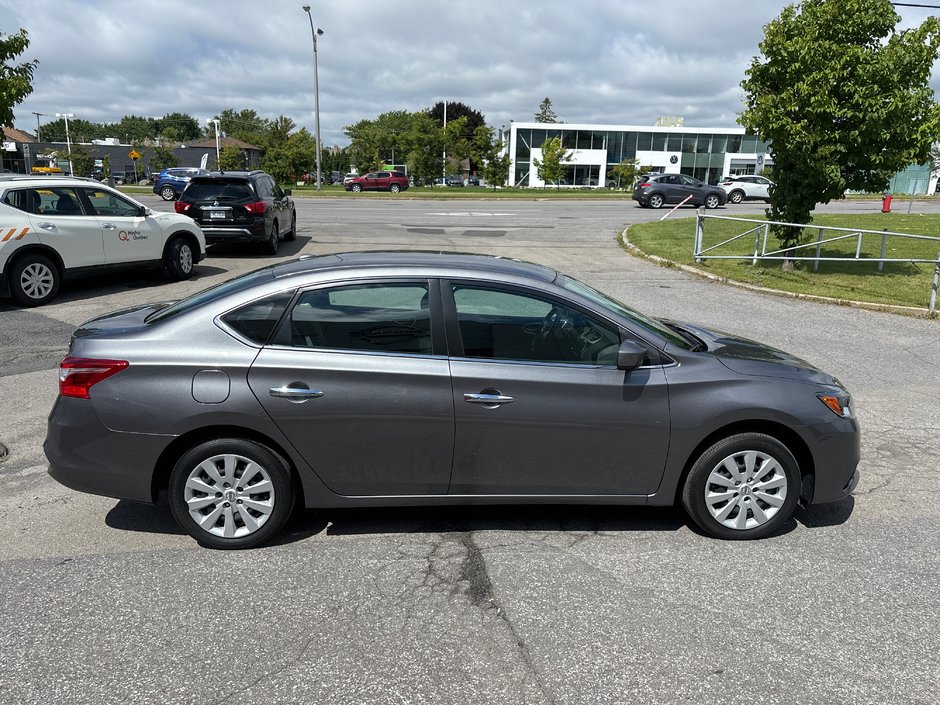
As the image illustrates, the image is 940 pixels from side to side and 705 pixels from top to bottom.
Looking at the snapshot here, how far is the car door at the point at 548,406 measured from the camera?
3.85 metres

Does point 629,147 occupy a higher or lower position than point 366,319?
higher

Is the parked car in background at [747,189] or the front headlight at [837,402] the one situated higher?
the parked car in background at [747,189]

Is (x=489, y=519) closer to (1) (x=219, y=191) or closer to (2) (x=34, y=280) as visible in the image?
(2) (x=34, y=280)

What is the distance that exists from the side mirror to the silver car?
2 centimetres

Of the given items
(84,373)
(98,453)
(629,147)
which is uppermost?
(629,147)

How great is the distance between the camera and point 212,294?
4188 mm

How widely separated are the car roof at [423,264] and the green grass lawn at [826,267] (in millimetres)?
9358

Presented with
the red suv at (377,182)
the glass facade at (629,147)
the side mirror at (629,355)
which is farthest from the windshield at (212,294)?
the glass facade at (629,147)

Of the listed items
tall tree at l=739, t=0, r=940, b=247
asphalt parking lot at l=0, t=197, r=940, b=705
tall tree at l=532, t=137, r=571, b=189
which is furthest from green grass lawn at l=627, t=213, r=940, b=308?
tall tree at l=532, t=137, r=571, b=189

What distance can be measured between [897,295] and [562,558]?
1070 centimetres

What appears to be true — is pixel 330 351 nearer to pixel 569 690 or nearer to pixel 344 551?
pixel 344 551

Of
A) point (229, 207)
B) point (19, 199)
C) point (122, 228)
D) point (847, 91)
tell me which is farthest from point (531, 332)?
point (229, 207)

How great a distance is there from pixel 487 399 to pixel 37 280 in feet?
28.9

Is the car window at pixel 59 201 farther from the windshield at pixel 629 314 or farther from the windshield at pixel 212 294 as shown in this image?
the windshield at pixel 629 314
